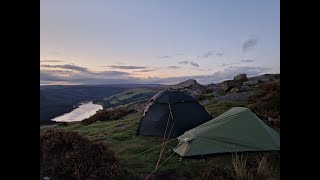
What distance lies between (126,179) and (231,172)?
97.3 inches

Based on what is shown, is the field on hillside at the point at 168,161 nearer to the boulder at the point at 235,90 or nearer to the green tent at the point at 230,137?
the green tent at the point at 230,137

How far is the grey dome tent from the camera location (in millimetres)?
11969

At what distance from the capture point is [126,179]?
7.52 metres

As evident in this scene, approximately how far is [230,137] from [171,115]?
2.97m

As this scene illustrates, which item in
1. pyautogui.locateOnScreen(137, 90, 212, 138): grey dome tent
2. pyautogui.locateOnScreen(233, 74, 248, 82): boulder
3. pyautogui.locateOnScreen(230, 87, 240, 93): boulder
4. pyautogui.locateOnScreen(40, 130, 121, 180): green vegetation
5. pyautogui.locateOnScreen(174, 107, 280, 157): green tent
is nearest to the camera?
pyautogui.locateOnScreen(40, 130, 121, 180): green vegetation

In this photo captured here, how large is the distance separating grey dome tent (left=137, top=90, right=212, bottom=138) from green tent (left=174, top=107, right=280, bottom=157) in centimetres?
197

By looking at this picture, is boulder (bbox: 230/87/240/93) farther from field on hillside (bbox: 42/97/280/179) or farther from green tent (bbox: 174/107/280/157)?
green tent (bbox: 174/107/280/157)

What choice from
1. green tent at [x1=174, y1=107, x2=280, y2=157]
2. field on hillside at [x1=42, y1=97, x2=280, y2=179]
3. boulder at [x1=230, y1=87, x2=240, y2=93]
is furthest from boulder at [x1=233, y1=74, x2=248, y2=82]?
green tent at [x1=174, y1=107, x2=280, y2=157]

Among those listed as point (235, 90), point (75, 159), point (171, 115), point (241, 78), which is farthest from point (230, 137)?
point (241, 78)

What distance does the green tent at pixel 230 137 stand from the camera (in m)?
9.42

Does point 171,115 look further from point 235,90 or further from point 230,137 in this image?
point 235,90
